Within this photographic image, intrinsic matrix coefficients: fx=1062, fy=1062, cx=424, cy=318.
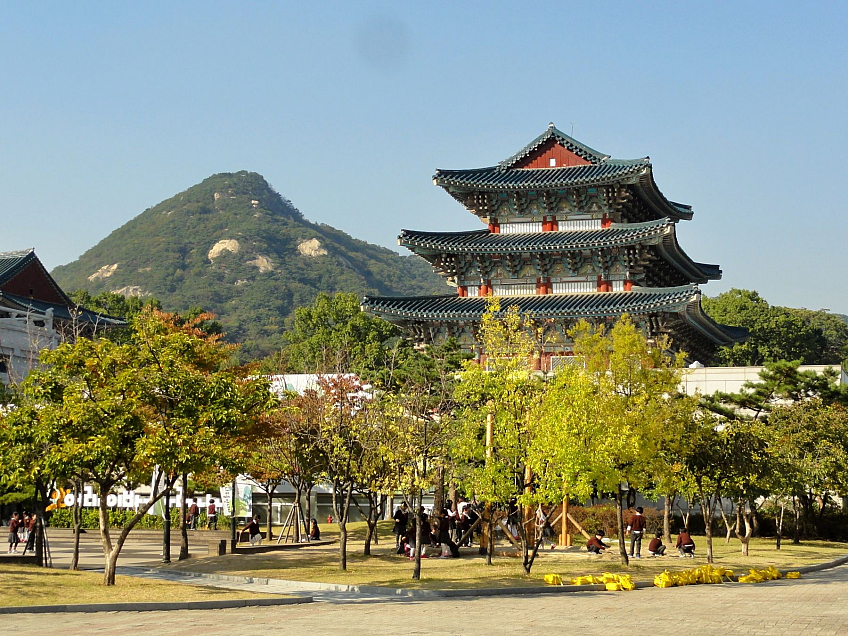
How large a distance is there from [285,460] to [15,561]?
37.6 feet

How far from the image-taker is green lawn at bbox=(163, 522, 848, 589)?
27.6m

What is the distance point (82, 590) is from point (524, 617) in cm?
979

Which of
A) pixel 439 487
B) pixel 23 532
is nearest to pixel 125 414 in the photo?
pixel 439 487

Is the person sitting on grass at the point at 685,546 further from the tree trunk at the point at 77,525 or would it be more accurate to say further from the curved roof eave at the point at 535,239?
the tree trunk at the point at 77,525

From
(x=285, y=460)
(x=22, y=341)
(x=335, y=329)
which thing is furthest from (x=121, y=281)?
(x=285, y=460)

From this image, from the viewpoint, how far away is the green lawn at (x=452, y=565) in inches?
1086

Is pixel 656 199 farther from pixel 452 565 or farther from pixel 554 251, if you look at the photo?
pixel 452 565

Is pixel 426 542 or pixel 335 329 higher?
pixel 335 329

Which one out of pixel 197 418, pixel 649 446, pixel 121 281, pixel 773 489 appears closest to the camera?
pixel 197 418

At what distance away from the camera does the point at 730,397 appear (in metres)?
44.8

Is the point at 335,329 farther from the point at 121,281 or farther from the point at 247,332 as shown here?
the point at 121,281

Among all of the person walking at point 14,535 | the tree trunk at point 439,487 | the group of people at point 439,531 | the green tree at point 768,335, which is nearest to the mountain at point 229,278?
the green tree at point 768,335

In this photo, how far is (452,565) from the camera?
1241 inches

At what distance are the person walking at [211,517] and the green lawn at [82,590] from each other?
23160mm
